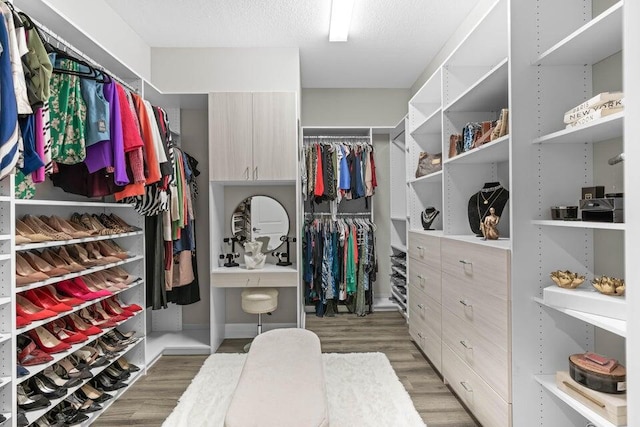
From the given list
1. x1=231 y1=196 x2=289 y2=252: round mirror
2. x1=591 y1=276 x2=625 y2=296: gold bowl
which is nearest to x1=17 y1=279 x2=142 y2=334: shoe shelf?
x1=231 y1=196 x2=289 y2=252: round mirror

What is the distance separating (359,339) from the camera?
3613mm

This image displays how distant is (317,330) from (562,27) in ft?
10.4

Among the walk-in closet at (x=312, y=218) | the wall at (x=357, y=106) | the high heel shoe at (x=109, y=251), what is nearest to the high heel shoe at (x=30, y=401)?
the walk-in closet at (x=312, y=218)

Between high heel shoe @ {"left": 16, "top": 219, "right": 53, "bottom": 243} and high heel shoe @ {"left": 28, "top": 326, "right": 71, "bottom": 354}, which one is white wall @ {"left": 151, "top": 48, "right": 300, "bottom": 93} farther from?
high heel shoe @ {"left": 28, "top": 326, "right": 71, "bottom": 354}

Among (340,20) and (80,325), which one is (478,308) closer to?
(80,325)

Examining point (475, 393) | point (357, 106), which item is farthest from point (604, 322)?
point (357, 106)

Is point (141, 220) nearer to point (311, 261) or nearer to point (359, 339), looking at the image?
point (311, 261)

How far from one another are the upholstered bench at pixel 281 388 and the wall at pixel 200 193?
1.73 metres

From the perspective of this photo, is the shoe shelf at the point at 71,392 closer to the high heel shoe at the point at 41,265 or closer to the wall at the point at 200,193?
the high heel shoe at the point at 41,265

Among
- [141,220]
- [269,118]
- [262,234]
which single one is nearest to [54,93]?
[141,220]

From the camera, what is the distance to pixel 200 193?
383 cm

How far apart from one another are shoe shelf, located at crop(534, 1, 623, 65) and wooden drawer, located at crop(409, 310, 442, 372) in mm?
1928

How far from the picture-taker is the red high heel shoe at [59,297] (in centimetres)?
207

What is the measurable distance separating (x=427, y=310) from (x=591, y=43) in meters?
2.12
